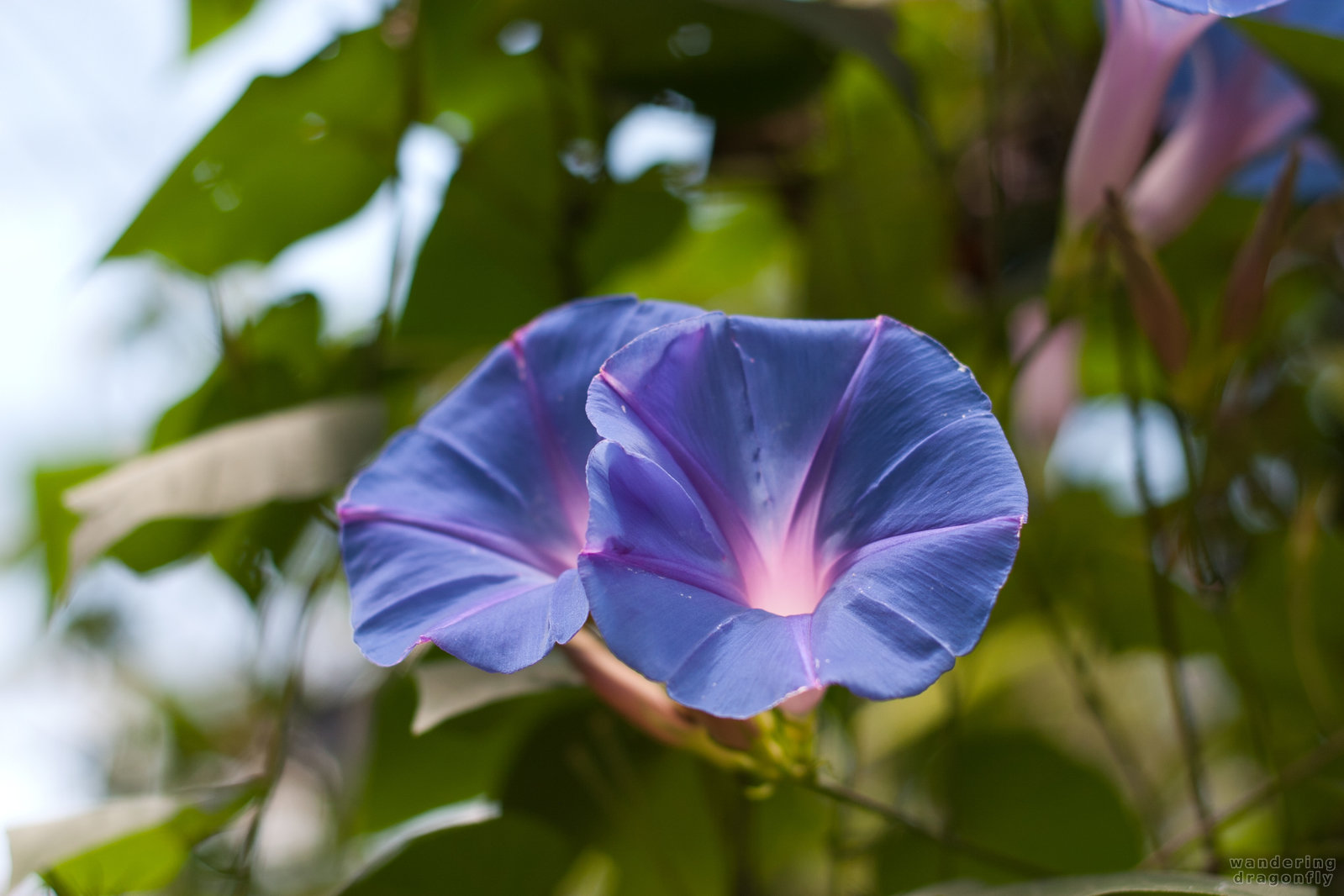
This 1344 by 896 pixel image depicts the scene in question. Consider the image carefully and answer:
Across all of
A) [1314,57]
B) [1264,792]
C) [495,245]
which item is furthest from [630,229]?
[1264,792]

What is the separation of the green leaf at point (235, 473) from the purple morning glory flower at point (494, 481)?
0.22 feet

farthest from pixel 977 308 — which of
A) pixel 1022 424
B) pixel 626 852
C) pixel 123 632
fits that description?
pixel 123 632

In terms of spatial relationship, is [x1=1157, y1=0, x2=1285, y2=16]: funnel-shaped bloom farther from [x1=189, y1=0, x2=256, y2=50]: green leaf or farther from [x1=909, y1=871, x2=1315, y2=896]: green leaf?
[x1=189, y1=0, x2=256, y2=50]: green leaf

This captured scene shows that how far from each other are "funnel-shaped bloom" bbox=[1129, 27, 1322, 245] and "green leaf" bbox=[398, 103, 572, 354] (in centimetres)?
42

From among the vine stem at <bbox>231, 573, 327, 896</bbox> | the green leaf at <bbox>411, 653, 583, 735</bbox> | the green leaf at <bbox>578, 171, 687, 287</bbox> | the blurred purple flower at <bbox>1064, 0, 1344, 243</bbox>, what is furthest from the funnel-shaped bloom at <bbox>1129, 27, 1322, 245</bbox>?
the vine stem at <bbox>231, 573, 327, 896</bbox>

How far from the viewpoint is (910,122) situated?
96 centimetres

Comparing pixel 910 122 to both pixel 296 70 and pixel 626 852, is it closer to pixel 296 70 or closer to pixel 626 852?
pixel 296 70

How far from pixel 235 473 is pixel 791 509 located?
0.98 ft

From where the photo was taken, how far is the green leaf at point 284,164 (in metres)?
0.65

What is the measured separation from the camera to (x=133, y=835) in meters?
0.53

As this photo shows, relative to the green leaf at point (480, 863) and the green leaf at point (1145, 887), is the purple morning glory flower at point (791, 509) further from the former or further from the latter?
the green leaf at point (480, 863)

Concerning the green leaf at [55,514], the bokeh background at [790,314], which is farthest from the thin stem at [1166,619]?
the green leaf at [55,514]

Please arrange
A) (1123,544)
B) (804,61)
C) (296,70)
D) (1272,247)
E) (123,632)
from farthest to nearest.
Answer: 1. (123,632)
2. (1123,544)
3. (804,61)
4. (296,70)
5. (1272,247)

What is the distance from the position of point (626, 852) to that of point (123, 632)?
1069mm
